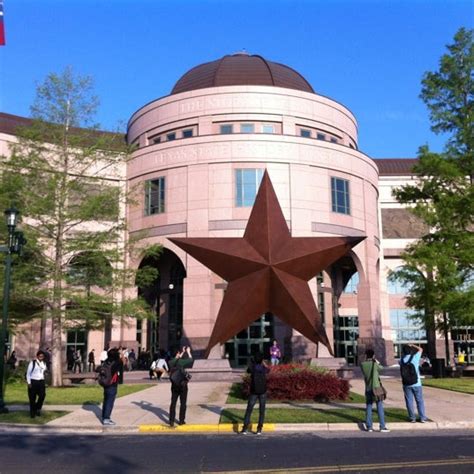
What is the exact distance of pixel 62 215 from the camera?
22.4 m

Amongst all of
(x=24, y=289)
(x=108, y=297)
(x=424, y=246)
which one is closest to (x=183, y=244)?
(x=108, y=297)

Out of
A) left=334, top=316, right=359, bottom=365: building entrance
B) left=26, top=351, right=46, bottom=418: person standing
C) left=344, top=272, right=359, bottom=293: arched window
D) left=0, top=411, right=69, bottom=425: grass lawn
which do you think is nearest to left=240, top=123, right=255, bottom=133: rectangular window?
left=344, top=272, right=359, bottom=293: arched window

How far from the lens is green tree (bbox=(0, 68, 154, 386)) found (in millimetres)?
22297

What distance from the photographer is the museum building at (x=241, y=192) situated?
117 feet

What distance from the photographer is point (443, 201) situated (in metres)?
24.4

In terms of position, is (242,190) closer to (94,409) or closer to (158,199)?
(158,199)

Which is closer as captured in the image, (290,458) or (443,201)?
(290,458)

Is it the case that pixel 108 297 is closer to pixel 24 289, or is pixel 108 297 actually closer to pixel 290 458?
pixel 24 289

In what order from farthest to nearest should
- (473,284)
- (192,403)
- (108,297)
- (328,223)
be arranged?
1. (328,223)
2. (473,284)
3. (108,297)
4. (192,403)

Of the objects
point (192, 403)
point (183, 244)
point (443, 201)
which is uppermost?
point (443, 201)

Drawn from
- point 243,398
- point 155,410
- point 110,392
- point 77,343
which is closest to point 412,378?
point 243,398

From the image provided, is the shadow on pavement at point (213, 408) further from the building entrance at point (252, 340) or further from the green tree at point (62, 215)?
the building entrance at point (252, 340)

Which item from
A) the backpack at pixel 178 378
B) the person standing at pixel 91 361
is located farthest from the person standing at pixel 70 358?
the backpack at pixel 178 378

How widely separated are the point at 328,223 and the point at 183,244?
17.5 meters
